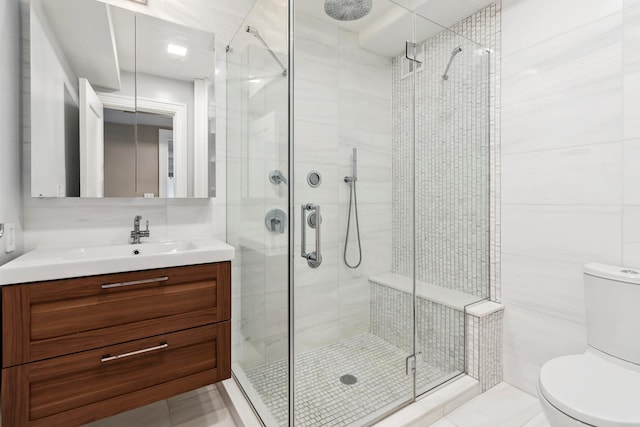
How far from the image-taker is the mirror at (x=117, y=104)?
146 cm

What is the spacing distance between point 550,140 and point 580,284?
2.60 feet

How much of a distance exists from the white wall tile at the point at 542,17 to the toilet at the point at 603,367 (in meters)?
1.26

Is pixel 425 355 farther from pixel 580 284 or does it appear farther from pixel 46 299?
pixel 46 299

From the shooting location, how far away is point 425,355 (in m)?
1.80

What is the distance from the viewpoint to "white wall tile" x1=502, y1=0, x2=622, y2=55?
1570mm

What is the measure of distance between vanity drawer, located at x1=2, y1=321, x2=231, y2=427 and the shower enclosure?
0.96ft

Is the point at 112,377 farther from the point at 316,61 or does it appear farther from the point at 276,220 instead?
the point at 316,61

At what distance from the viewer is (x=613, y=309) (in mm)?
1395

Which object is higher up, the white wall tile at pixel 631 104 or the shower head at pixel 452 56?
the shower head at pixel 452 56

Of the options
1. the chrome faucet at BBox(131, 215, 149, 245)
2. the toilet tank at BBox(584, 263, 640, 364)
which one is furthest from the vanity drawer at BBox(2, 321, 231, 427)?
the toilet tank at BBox(584, 263, 640, 364)

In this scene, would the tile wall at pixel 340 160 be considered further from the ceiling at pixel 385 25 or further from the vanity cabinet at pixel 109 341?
the vanity cabinet at pixel 109 341

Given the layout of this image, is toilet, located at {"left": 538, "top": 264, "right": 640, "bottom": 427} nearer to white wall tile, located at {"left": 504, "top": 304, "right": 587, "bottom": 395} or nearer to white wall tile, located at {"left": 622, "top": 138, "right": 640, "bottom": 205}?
white wall tile, located at {"left": 504, "top": 304, "right": 587, "bottom": 395}

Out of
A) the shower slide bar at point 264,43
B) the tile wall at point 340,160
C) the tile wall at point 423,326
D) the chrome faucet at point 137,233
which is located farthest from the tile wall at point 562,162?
the chrome faucet at point 137,233

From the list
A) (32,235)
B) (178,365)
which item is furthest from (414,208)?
(32,235)
